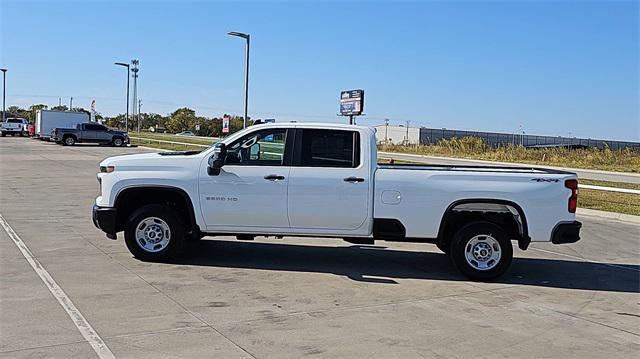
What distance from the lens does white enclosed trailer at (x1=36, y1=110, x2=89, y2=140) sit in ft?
184

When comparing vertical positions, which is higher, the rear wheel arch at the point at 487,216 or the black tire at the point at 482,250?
the rear wheel arch at the point at 487,216

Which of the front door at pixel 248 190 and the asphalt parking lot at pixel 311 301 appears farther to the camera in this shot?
the front door at pixel 248 190

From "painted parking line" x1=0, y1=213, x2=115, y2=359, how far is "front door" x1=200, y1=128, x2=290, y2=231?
2.07 meters

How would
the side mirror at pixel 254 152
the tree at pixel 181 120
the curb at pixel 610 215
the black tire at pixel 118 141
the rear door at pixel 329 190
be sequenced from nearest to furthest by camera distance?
the rear door at pixel 329 190 < the side mirror at pixel 254 152 < the curb at pixel 610 215 < the black tire at pixel 118 141 < the tree at pixel 181 120

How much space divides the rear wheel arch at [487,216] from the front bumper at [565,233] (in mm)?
331

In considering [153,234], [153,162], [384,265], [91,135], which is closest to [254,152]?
[153,162]

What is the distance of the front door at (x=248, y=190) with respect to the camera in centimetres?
832

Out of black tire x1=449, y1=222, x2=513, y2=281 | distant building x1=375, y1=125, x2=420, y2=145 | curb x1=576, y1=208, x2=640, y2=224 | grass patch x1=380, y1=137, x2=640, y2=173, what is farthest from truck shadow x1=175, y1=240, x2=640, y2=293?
distant building x1=375, y1=125, x2=420, y2=145

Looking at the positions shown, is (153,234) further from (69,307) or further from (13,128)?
(13,128)

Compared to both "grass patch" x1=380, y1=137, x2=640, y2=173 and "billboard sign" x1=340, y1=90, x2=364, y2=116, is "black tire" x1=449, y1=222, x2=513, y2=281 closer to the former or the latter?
"grass patch" x1=380, y1=137, x2=640, y2=173

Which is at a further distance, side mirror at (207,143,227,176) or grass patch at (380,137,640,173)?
grass patch at (380,137,640,173)

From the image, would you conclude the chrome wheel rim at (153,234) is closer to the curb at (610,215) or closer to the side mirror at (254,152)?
the side mirror at (254,152)

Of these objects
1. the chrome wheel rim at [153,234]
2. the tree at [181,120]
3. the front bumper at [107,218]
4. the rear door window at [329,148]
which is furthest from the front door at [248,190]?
the tree at [181,120]

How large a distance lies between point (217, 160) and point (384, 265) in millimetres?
2752
